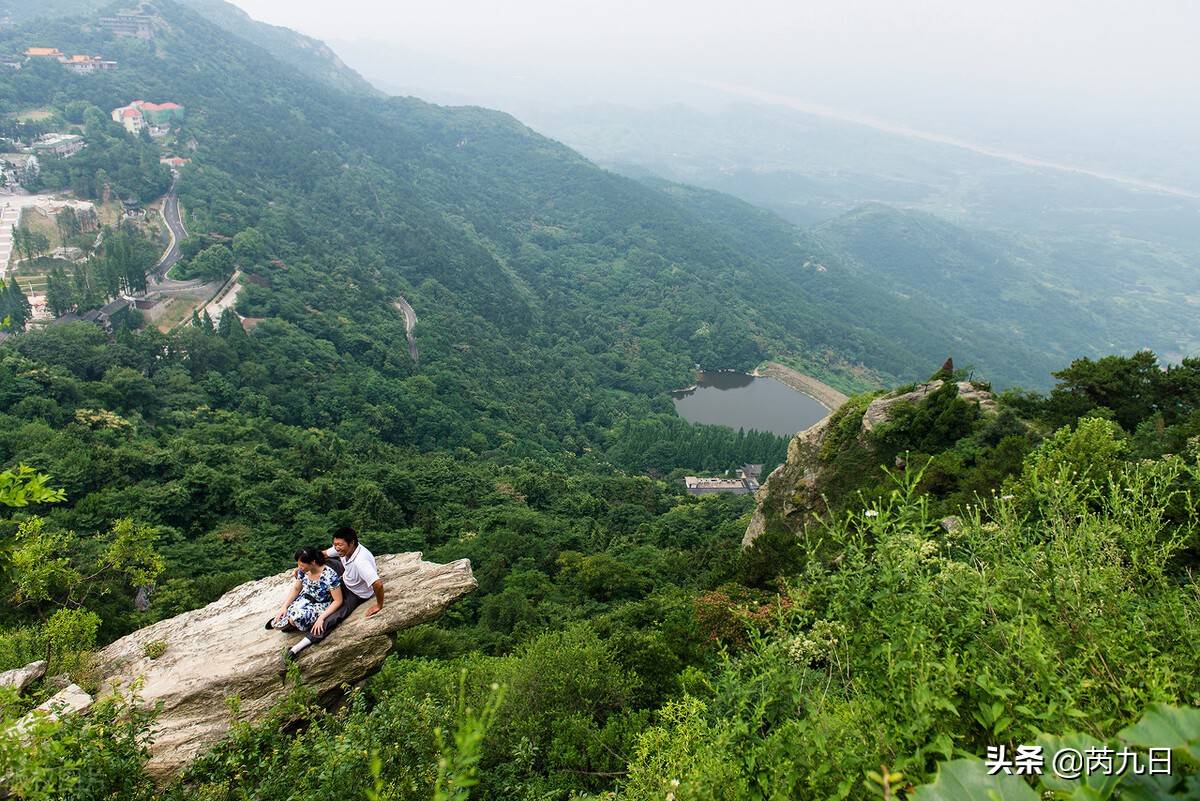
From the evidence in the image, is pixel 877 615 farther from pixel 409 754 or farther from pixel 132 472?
pixel 132 472

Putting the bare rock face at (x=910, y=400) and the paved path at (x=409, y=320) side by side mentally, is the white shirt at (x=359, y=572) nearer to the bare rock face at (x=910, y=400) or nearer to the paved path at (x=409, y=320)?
the bare rock face at (x=910, y=400)

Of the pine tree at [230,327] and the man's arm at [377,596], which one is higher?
the man's arm at [377,596]

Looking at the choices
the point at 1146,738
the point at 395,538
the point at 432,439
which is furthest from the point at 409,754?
the point at 432,439

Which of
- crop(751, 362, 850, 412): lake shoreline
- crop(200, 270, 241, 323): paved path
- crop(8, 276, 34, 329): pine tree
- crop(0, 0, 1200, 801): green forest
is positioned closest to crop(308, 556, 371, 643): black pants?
crop(0, 0, 1200, 801): green forest

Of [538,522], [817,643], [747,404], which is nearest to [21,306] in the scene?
[538,522]

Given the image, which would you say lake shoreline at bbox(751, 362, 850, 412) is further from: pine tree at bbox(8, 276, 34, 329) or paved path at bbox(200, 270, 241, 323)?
pine tree at bbox(8, 276, 34, 329)

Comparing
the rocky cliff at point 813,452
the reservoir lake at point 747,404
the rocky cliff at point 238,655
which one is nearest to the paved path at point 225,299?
the rocky cliff at point 813,452
